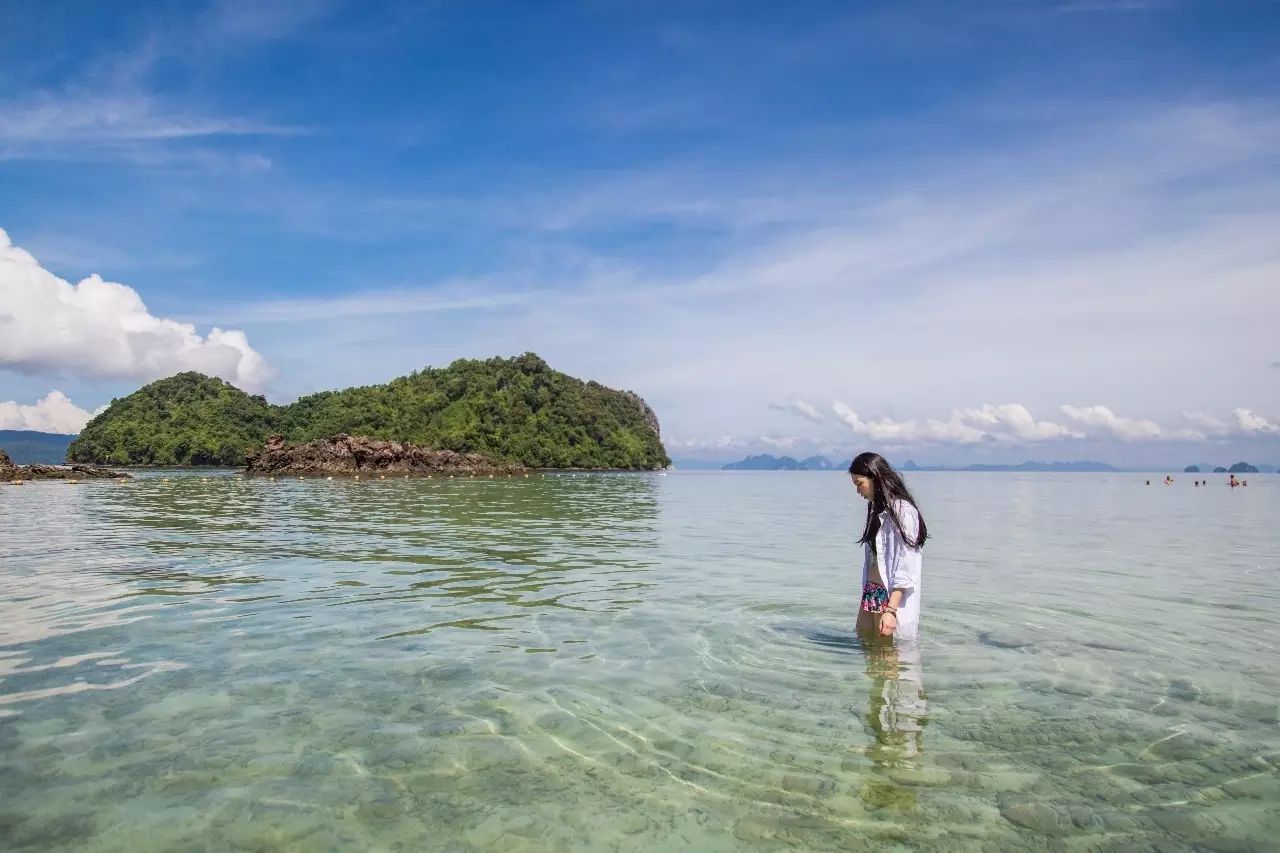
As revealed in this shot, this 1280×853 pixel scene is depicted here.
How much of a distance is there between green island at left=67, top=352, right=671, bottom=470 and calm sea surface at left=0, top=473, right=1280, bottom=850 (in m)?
149

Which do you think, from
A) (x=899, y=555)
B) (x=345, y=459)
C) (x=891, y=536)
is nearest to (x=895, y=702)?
(x=899, y=555)

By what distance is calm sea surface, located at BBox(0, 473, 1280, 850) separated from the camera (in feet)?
16.7

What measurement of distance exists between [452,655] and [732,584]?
25.1 feet

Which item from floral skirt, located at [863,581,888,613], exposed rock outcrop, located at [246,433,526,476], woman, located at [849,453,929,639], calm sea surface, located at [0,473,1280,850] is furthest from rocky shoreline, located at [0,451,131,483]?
woman, located at [849,453,929,639]

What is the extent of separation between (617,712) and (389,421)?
172 metres

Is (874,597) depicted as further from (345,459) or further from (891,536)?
(345,459)

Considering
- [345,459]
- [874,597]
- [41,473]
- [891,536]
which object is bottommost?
[41,473]

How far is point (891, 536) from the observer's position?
8461 mm

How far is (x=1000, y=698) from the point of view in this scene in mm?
7887

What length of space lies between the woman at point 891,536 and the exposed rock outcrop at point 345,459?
92933mm

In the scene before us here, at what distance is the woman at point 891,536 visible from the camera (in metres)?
8.32

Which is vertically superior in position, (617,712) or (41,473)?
(41,473)

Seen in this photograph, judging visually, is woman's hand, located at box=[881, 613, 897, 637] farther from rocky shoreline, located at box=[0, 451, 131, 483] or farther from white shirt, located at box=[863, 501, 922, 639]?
rocky shoreline, located at box=[0, 451, 131, 483]

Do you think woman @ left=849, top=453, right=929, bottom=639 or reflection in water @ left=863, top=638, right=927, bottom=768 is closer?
reflection in water @ left=863, top=638, right=927, bottom=768
